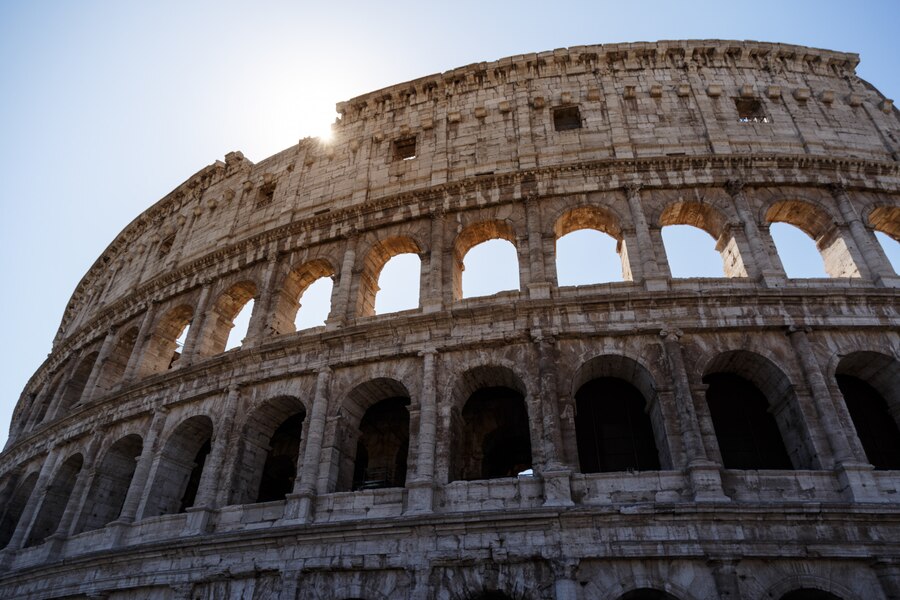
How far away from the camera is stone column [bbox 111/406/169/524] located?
44.1 feet

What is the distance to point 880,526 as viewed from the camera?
30.7 ft

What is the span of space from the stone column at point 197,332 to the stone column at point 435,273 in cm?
688

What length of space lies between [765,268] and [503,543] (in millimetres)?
8408

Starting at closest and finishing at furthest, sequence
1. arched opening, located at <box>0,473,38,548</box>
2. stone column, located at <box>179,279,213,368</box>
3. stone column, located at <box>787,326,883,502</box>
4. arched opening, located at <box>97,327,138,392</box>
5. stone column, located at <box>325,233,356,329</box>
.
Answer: stone column, located at <box>787,326,883,502</box> → stone column, located at <box>325,233,356,329</box> → stone column, located at <box>179,279,213,368</box> → arched opening, located at <box>0,473,38,548</box> → arched opening, located at <box>97,327,138,392</box>

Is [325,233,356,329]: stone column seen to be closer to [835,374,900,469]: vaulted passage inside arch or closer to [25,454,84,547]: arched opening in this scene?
[25,454,84,547]: arched opening

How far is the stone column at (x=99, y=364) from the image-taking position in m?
18.2

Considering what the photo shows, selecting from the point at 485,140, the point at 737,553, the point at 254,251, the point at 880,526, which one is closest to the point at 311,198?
the point at 254,251

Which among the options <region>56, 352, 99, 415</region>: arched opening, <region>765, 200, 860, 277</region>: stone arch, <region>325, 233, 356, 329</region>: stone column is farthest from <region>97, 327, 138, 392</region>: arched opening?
<region>765, 200, 860, 277</region>: stone arch

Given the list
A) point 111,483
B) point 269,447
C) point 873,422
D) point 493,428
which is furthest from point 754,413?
point 111,483

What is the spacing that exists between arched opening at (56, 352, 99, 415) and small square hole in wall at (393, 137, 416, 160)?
43.2ft

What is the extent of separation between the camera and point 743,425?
1195 cm

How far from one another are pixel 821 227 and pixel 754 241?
2508mm

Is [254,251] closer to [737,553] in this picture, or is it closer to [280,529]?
[280,529]

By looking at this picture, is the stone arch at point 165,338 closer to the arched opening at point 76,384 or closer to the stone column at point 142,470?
the stone column at point 142,470
